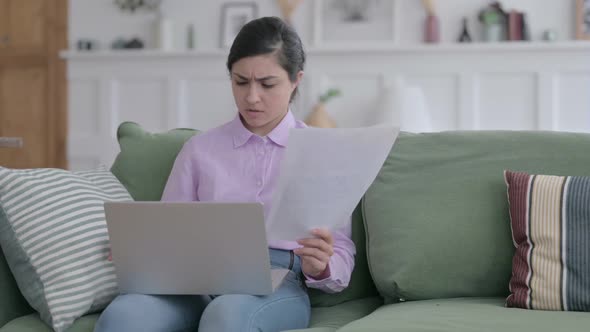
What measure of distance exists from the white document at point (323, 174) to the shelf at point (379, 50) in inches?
132

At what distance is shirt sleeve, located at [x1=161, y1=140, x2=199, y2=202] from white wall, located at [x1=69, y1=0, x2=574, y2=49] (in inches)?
126

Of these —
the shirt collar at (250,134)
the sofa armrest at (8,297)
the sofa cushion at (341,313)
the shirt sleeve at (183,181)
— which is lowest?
the sofa cushion at (341,313)

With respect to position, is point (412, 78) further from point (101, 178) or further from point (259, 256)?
point (259, 256)

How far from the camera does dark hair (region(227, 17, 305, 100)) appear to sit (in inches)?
73.6

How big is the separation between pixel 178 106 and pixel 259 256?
3727 millimetres

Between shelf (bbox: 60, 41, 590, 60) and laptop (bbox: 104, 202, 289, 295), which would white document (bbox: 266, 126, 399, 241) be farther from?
shelf (bbox: 60, 41, 590, 60)

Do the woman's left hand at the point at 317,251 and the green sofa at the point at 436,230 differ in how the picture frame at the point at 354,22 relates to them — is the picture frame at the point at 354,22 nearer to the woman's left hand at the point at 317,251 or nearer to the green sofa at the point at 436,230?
the green sofa at the point at 436,230

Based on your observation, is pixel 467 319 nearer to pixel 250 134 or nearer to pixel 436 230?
pixel 436 230

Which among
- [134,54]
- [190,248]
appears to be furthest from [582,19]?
[190,248]

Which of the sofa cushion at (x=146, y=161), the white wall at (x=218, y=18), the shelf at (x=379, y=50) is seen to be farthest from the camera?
the white wall at (x=218, y=18)

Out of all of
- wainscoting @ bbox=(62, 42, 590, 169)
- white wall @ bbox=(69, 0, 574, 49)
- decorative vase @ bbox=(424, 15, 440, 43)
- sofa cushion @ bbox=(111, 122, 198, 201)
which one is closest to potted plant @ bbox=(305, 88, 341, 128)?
wainscoting @ bbox=(62, 42, 590, 169)

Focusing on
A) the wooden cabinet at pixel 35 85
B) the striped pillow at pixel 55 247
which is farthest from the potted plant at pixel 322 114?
the striped pillow at pixel 55 247

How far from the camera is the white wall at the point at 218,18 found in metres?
4.76

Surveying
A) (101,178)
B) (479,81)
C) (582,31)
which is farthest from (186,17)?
(101,178)
